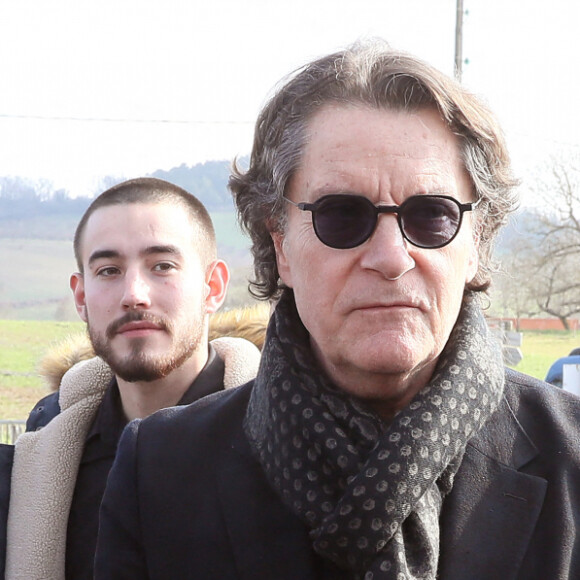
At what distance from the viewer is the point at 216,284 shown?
322 cm

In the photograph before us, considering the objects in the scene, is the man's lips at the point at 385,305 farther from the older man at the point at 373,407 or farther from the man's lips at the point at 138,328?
the man's lips at the point at 138,328

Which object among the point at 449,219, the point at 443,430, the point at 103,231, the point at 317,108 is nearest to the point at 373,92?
the point at 317,108

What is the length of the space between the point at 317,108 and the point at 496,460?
0.91 m

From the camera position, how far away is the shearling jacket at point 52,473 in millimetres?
2455

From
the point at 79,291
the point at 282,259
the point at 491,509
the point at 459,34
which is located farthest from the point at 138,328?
the point at 459,34

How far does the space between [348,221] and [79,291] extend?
171 cm

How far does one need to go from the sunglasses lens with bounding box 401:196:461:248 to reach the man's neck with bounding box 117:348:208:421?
4.49 ft

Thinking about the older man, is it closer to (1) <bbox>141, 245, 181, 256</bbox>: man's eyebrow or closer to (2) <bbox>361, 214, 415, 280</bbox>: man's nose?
(2) <bbox>361, 214, 415, 280</bbox>: man's nose

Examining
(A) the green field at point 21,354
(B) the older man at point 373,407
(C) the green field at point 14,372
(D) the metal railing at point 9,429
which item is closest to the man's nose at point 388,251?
(B) the older man at point 373,407

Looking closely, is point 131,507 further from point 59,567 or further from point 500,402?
point 500,402

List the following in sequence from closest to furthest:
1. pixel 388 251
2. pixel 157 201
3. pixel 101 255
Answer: pixel 388 251 → pixel 101 255 → pixel 157 201

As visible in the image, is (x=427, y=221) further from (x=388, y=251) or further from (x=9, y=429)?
(x=9, y=429)

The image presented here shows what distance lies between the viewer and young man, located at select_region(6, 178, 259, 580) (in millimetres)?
2543

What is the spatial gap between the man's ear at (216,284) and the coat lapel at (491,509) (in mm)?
1492
